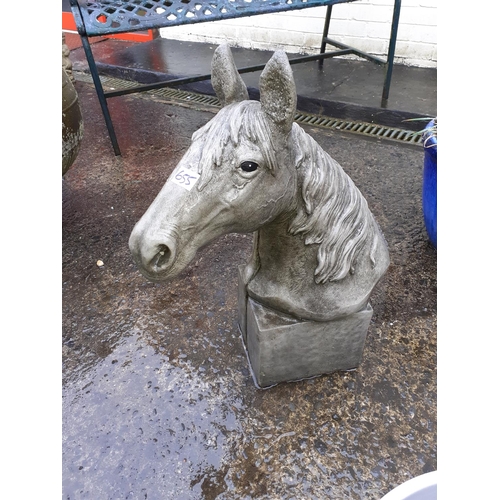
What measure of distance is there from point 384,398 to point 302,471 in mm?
413

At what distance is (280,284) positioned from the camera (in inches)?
55.6

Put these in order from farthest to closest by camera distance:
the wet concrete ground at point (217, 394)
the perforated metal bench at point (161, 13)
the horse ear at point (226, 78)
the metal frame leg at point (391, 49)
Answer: the metal frame leg at point (391, 49), the perforated metal bench at point (161, 13), the wet concrete ground at point (217, 394), the horse ear at point (226, 78)

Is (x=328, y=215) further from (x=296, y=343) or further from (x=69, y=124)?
(x=69, y=124)

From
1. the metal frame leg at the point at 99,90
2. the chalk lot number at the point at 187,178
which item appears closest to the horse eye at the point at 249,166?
the chalk lot number at the point at 187,178

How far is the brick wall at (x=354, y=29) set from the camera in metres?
3.84

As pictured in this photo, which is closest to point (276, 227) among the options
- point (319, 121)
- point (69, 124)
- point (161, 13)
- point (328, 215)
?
point (328, 215)

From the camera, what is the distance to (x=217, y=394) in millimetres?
1600

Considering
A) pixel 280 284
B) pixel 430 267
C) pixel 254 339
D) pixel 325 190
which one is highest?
pixel 325 190

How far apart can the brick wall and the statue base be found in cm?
335

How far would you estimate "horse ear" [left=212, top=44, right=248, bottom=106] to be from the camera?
1.08m

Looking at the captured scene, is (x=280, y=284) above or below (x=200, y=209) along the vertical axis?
below

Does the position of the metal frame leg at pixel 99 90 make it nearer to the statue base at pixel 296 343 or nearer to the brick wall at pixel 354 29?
the statue base at pixel 296 343

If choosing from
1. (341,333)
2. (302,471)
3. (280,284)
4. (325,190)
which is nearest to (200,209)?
(325,190)

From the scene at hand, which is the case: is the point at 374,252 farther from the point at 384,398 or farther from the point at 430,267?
the point at 430,267
